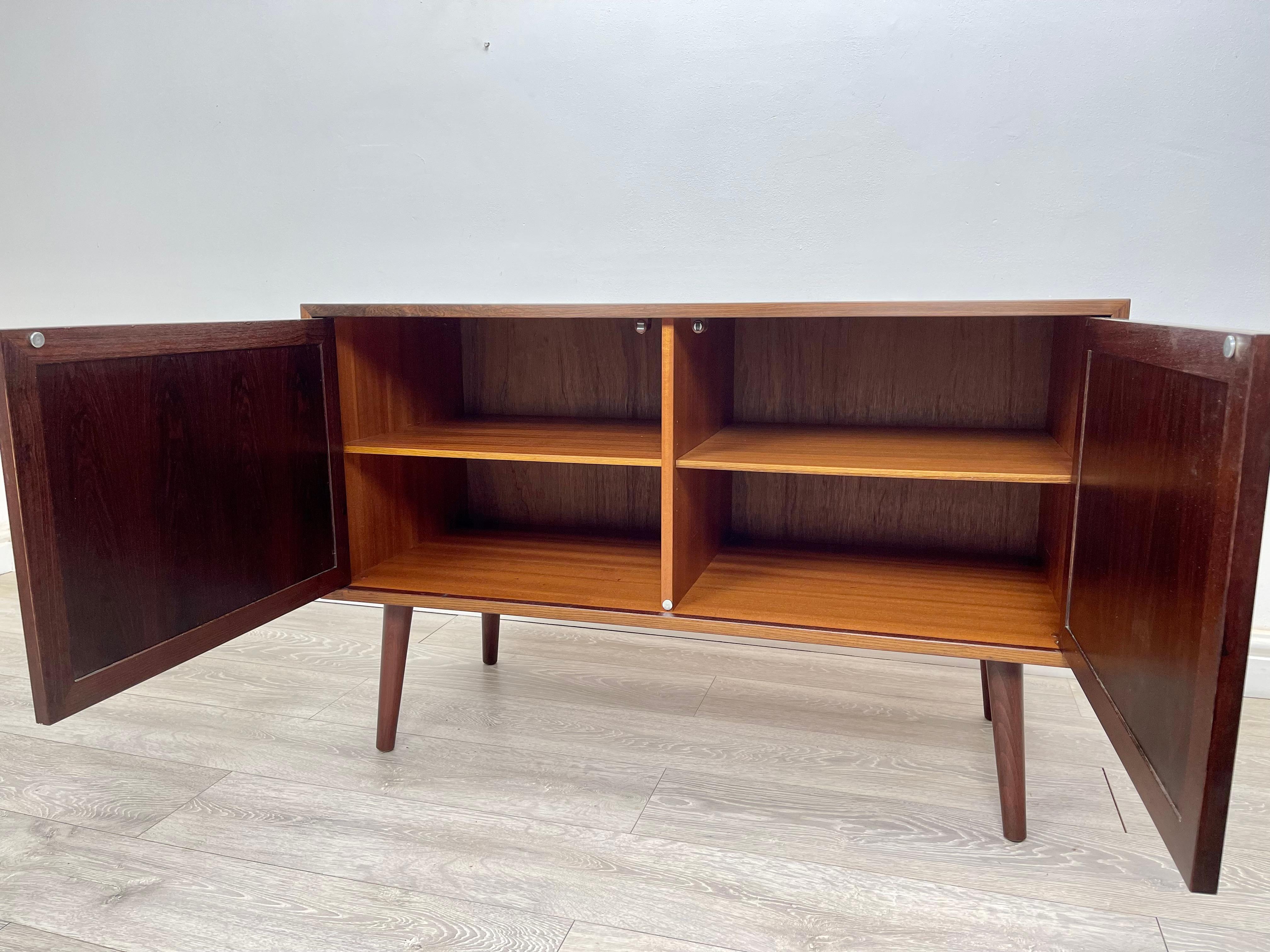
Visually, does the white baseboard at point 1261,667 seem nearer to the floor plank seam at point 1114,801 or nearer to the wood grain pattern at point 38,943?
the floor plank seam at point 1114,801

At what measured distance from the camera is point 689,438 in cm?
103

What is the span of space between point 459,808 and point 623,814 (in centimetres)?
20

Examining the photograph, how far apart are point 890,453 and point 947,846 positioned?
1.49ft

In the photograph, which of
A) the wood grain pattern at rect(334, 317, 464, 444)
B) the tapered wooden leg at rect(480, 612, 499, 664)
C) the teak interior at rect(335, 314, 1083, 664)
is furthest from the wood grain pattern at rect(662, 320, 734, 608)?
the tapered wooden leg at rect(480, 612, 499, 664)

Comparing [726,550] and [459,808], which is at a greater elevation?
[726,550]

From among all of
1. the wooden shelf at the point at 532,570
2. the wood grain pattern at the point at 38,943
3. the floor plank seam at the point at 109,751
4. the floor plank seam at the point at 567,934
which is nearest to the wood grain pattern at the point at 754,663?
the wooden shelf at the point at 532,570

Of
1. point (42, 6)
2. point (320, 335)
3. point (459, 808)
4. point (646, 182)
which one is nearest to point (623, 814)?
point (459, 808)

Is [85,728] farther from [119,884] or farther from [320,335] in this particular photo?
[320,335]

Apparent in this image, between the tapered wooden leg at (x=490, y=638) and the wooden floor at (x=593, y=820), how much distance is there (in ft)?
0.08

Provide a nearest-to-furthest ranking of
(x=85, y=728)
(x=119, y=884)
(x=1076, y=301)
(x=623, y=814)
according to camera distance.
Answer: (x=1076, y=301) < (x=119, y=884) < (x=623, y=814) < (x=85, y=728)

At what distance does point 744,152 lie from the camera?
141 centimetres

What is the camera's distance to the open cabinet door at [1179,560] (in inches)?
20.0

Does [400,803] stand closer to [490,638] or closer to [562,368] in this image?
[490,638]

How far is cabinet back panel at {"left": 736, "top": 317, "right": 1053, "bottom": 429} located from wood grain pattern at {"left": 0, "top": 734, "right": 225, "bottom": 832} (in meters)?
0.91
